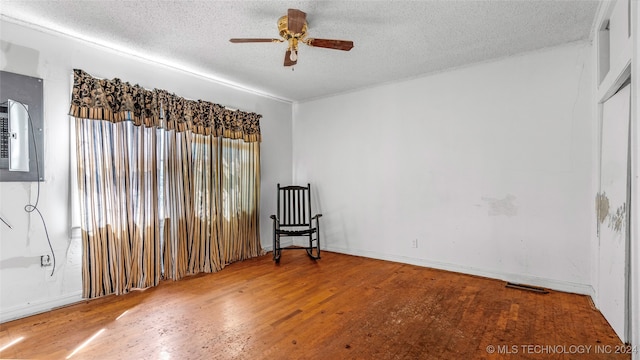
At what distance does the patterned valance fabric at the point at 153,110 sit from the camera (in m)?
2.87

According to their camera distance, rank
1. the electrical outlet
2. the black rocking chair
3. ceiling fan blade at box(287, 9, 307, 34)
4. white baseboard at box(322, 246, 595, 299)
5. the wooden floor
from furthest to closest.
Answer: the black rocking chair → white baseboard at box(322, 246, 595, 299) → the electrical outlet → ceiling fan blade at box(287, 9, 307, 34) → the wooden floor

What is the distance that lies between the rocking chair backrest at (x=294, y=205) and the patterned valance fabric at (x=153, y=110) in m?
1.00

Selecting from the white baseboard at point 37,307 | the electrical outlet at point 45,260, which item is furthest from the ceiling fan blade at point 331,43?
the white baseboard at point 37,307

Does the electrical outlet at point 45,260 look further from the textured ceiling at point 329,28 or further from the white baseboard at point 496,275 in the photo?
the white baseboard at point 496,275

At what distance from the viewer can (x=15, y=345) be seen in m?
2.12

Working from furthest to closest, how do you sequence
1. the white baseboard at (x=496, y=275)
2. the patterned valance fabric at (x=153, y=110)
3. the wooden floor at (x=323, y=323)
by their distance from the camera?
1. the white baseboard at (x=496, y=275)
2. the patterned valance fabric at (x=153, y=110)
3. the wooden floor at (x=323, y=323)

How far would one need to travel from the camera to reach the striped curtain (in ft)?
9.54

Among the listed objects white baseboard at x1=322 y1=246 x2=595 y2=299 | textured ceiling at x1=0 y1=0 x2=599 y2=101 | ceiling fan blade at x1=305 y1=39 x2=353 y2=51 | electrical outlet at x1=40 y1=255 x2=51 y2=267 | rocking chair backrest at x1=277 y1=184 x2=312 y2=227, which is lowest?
white baseboard at x1=322 y1=246 x2=595 y2=299

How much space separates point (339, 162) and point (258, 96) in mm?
1648

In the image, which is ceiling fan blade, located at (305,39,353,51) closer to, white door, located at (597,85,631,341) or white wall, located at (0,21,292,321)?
white door, located at (597,85,631,341)

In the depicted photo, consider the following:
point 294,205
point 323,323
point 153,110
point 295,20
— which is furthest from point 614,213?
point 153,110

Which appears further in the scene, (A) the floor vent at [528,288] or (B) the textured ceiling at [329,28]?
(A) the floor vent at [528,288]

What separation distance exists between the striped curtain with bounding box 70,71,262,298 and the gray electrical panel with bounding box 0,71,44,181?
0.87 feet

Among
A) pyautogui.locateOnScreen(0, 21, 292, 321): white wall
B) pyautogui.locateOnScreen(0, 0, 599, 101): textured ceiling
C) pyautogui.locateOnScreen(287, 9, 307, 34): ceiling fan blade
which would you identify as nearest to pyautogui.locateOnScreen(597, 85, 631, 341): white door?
pyautogui.locateOnScreen(0, 0, 599, 101): textured ceiling
